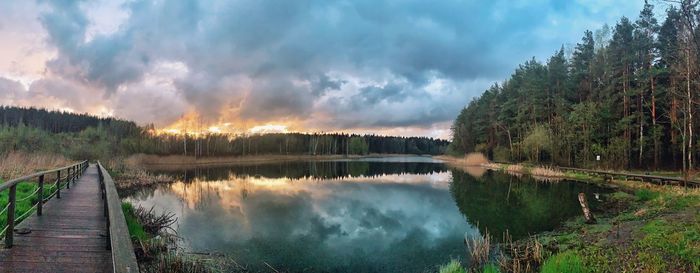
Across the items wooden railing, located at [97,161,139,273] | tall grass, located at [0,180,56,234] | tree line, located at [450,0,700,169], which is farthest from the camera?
tree line, located at [450,0,700,169]

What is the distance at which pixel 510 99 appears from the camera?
56562 millimetres

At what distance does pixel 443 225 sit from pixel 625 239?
682 cm

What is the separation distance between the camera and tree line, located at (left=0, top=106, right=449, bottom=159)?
41.1 metres

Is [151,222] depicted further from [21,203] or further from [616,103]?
[616,103]

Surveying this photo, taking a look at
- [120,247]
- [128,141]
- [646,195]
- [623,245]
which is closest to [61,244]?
[120,247]

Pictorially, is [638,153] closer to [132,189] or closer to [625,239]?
[625,239]

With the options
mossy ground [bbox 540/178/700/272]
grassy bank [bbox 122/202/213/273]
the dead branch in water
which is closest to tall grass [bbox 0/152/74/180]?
the dead branch in water

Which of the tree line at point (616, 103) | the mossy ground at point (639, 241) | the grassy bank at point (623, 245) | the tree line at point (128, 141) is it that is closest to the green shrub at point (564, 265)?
the grassy bank at point (623, 245)

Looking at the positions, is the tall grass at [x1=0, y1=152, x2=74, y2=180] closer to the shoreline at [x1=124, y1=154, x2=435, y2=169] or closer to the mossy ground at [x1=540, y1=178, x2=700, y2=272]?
the mossy ground at [x1=540, y1=178, x2=700, y2=272]

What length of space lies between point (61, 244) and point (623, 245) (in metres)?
12.5

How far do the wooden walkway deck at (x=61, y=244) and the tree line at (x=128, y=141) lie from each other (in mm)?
31110

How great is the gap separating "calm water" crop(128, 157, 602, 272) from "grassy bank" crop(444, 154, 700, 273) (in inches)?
67.7

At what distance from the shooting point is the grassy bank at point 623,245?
814 cm

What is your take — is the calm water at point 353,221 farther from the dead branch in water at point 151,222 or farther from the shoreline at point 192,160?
the shoreline at point 192,160
